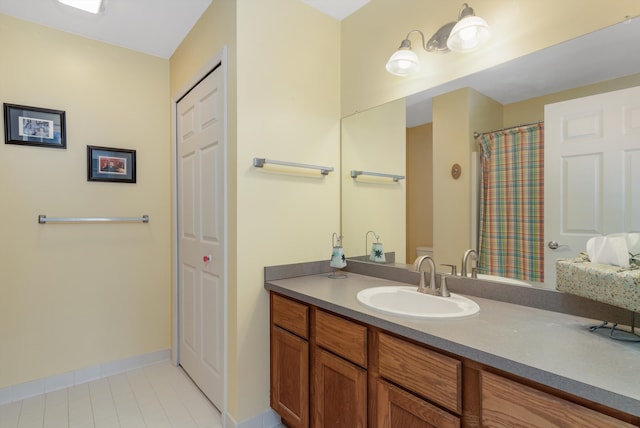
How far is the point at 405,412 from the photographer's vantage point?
1116mm

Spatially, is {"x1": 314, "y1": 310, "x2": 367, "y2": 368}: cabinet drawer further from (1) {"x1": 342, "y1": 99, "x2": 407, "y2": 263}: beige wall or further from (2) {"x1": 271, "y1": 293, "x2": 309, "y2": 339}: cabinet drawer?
(1) {"x1": 342, "y1": 99, "x2": 407, "y2": 263}: beige wall

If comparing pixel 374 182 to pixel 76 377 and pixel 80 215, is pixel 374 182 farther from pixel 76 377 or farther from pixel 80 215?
pixel 76 377

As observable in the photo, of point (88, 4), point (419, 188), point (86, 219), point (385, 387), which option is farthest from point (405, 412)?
point (88, 4)

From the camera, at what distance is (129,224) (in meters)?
2.53

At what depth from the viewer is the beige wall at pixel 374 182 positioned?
6.18ft

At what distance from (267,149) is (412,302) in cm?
113

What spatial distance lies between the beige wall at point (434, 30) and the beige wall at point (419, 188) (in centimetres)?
26

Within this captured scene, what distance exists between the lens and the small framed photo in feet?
6.82

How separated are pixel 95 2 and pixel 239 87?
984mm

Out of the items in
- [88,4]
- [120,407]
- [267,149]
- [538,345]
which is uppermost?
[88,4]

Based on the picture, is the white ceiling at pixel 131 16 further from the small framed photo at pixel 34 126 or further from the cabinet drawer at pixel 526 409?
the cabinet drawer at pixel 526 409

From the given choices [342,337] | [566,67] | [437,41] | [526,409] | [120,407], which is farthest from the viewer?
[120,407]

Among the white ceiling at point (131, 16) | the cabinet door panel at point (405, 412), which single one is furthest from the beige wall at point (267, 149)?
the cabinet door panel at point (405, 412)

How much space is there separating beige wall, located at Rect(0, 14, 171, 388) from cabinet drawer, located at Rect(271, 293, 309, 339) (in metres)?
1.39
